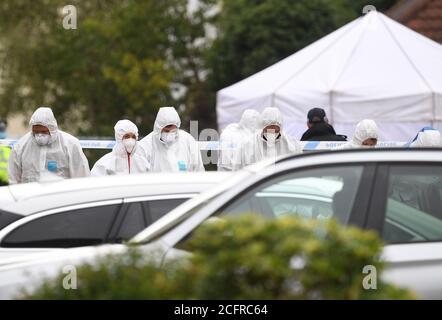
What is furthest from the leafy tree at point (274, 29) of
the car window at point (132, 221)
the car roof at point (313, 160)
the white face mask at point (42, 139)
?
the car roof at point (313, 160)

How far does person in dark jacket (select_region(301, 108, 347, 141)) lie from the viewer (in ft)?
49.2

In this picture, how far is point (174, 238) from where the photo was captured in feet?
20.7

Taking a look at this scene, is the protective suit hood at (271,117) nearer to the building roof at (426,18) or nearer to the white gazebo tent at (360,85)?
the white gazebo tent at (360,85)

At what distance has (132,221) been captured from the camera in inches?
309

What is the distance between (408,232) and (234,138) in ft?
30.7

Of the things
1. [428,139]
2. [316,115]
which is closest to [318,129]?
[316,115]

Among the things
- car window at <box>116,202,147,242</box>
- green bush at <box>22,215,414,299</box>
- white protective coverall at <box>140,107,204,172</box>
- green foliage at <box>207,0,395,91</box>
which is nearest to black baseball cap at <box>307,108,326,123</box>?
white protective coverall at <box>140,107,204,172</box>

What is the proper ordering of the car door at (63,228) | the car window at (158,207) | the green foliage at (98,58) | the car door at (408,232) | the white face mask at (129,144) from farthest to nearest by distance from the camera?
the green foliage at (98,58) < the white face mask at (129,144) < the car window at (158,207) < the car door at (63,228) < the car door at (408,232)

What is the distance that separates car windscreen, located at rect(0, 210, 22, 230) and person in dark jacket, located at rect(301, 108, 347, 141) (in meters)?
7.45

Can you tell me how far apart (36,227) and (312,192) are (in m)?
1.82

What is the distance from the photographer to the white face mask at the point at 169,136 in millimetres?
12734

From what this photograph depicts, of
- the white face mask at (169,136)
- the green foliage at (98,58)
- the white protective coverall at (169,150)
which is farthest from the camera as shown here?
the green foliage at (98,58)

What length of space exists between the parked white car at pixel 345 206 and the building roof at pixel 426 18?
19.7 metres
